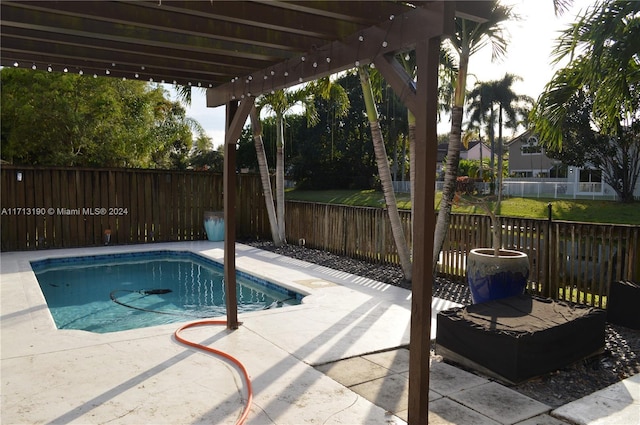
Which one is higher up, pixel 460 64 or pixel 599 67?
pixel 460 64

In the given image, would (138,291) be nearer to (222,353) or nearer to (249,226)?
(222,353)

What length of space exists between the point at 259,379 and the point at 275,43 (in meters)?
2.37

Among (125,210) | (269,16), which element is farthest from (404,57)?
(125,210)

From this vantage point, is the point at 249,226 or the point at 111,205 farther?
the point at 249,226

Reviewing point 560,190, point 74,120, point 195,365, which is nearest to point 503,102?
point 560,190

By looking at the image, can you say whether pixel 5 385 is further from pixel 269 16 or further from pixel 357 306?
pixel 357 306

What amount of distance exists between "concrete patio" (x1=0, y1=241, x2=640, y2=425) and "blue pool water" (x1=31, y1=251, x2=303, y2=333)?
0.99 meters

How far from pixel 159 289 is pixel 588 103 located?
1925 cm

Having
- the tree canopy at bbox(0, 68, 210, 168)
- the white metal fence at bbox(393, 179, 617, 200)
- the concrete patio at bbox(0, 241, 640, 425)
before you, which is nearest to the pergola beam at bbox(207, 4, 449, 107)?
the concrete patio at bbox(0, 241, 640, 425)

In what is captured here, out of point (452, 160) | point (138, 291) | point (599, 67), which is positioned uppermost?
point (599, 67)

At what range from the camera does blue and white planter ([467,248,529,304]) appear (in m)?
4.71

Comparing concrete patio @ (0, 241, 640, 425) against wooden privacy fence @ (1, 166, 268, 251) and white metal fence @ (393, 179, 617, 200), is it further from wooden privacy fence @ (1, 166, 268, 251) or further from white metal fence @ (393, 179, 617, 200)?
white metal fence @ (393, 179, 617, 200)

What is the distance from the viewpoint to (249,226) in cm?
1192

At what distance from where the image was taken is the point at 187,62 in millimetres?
3844
